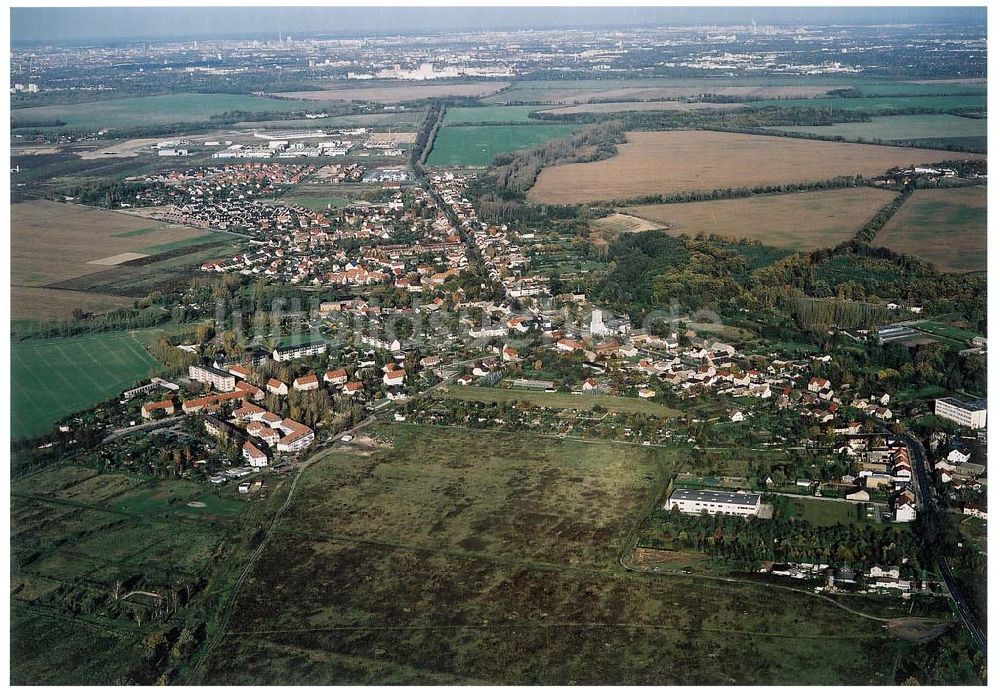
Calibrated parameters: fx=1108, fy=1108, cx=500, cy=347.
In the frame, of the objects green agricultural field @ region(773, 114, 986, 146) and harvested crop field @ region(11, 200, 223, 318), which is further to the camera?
green agricultural field @ region(773, 114, 986, 146)

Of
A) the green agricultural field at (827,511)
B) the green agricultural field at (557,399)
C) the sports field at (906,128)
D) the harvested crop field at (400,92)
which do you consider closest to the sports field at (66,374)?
the green agricultural field at (557,399)

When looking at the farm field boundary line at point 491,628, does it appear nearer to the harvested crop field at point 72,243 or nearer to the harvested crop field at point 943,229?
the harvested crop field at point 72,243

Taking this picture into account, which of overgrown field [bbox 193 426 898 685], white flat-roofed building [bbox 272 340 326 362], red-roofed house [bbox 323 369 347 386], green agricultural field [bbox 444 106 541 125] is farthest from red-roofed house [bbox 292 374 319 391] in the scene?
green agricultural field [bbox 444 106 541 125]

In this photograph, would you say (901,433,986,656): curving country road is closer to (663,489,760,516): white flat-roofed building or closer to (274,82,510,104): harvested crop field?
(663,489,760,516): white flat-roofed building

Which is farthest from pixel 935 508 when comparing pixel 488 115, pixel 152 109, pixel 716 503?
pixel 152 109

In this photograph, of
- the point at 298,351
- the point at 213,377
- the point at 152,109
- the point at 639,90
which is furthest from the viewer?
the point at 639,90

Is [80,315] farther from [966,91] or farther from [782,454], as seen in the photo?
[966,91]

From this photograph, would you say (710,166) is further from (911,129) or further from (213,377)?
(213,377)
